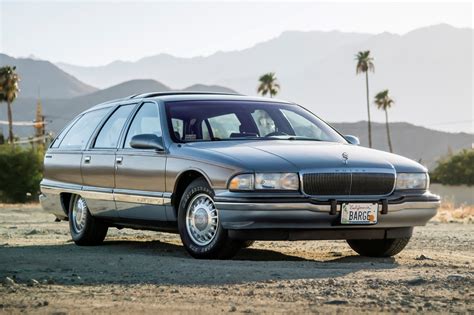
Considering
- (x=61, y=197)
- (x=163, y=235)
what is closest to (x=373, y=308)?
(x=61, y=197)

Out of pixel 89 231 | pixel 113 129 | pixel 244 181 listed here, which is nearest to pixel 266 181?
pixel 244 181

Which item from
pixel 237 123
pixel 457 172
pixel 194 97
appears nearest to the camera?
pixel 237 123

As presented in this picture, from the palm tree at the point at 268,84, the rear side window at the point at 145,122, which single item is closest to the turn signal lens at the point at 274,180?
the rear side window at the point at 145,122

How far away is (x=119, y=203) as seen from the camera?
10477 millimetres

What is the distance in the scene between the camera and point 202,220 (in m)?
8.99

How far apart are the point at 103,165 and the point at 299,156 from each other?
290 centimetres

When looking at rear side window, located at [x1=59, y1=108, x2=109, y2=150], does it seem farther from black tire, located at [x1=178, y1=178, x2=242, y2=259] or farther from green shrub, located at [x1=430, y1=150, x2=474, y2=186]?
green shrub, located at [x1=430, y1=150, x2=474, y2=186]

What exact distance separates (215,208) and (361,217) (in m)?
1.32

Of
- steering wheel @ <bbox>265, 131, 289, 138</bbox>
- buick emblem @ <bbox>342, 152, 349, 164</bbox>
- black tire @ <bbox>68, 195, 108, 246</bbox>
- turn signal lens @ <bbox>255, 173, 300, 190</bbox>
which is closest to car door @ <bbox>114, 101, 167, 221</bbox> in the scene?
black tire @ <bbox>68, 195, 108, 246</bbox>

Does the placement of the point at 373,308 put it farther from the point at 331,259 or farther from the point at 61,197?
the point at 61,197

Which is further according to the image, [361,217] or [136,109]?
[136,109]

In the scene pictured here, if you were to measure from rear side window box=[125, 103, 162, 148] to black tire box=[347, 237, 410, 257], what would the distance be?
2403 millimetres

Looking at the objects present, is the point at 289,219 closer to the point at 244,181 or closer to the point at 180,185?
the point at 244,181

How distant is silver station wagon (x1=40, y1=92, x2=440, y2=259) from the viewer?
8.57 meters
